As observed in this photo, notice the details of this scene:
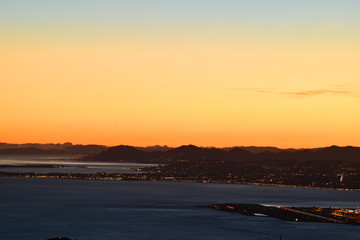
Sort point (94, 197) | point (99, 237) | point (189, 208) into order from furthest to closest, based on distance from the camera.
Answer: point (94, 197)
point (189, 208)
point (99, 237)

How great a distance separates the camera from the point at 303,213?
97812 millimetres

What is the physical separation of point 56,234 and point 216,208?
1611 inches

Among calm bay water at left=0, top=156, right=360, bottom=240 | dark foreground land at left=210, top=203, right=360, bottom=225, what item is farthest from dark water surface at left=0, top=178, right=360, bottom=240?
dark foreground land at left=210, top=203, right=360, bottom=225

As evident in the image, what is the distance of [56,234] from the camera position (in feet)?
248

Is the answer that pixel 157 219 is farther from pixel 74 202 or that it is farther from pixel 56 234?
pixel 74 202

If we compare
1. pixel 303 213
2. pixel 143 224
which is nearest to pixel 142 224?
pixel 143 224

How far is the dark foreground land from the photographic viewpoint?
91000 millimetres

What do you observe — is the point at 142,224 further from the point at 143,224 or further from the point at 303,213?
the point at 303,213

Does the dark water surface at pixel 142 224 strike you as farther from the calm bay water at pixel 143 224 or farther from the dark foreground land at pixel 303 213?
the dark foreground land at pixel 303 213

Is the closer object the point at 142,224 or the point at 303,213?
the point at 142,224

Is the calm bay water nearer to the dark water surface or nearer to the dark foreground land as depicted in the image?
the dark water surface

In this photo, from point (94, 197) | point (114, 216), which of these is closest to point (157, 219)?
point (114, 216)

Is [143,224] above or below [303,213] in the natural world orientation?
below

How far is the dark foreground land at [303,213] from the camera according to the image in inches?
3583
